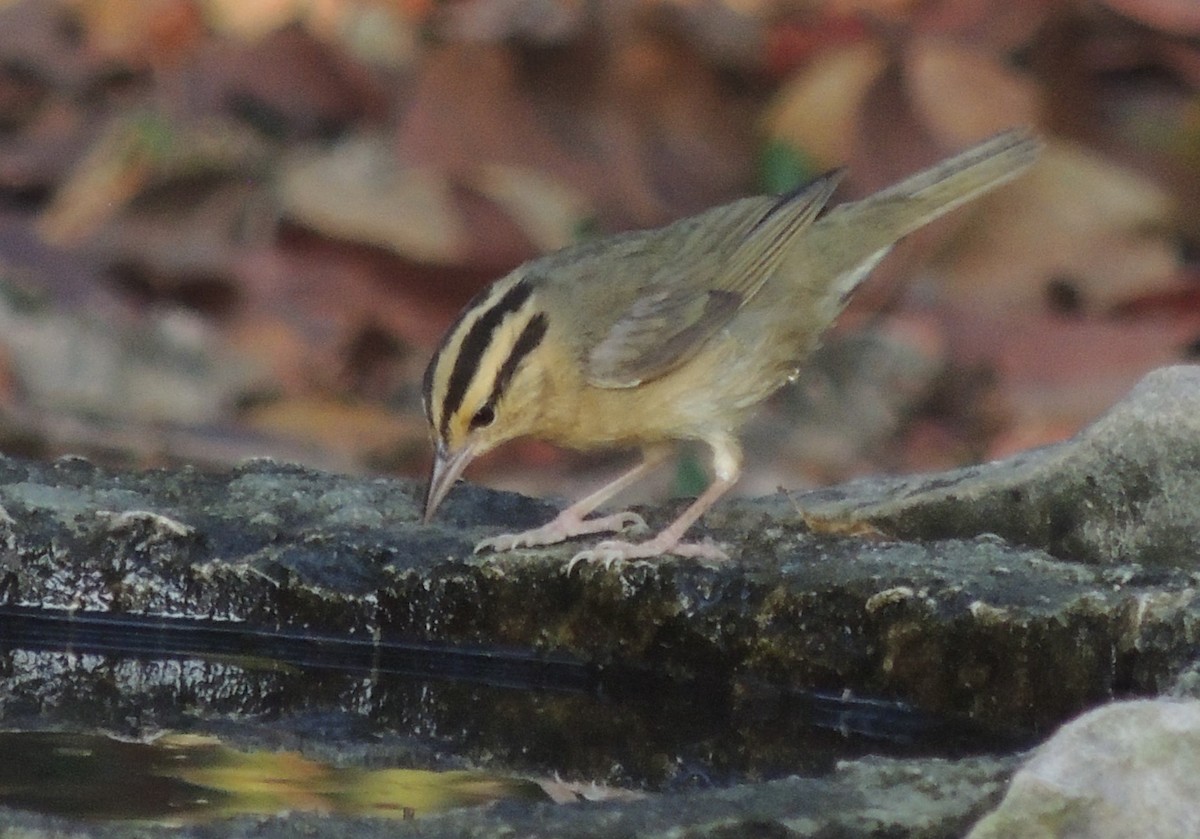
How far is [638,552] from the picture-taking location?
14.1 feet

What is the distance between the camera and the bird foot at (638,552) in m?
4.27

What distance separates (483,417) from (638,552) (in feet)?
2.35

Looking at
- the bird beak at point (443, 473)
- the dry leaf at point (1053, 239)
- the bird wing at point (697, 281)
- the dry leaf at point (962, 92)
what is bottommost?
the bird beak at point (443, 473)

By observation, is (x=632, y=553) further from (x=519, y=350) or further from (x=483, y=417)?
(x=519, y=350)

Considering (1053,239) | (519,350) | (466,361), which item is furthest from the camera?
(1053,239)

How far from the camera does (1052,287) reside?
8.02 m

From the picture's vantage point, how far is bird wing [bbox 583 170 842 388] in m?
5.22

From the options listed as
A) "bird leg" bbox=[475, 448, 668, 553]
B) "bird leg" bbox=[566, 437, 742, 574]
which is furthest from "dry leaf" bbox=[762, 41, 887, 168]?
"bird leg" bbox=[566, 437, 742, 574]

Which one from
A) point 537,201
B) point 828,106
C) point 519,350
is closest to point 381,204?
point 537,201

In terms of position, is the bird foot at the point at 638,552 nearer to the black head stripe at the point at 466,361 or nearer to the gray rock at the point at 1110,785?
the black head stripe at the point at 466,361

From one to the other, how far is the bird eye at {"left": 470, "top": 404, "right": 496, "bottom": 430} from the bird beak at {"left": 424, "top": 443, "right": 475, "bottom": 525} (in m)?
0.08

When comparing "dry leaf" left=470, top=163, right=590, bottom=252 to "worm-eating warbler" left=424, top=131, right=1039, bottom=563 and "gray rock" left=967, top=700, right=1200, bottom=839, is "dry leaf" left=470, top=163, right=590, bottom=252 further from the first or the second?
"gray rock" left=967, top=700, right=1200, bottom=839

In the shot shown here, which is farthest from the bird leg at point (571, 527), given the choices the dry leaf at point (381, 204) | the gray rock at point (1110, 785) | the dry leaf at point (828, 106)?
the dry leaf at point (828, 106)

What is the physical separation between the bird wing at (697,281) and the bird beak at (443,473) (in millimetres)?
563
